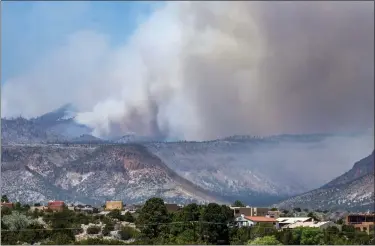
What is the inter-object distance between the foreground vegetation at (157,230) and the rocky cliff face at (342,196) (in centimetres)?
4107

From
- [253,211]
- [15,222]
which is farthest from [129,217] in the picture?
[253,211]

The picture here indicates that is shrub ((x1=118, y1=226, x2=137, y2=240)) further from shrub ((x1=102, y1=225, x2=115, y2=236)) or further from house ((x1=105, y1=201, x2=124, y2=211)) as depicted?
house ((x1=105, y1=201, x2=124, y2=211))

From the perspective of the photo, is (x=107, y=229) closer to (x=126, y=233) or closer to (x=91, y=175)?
(x=126, y=233)

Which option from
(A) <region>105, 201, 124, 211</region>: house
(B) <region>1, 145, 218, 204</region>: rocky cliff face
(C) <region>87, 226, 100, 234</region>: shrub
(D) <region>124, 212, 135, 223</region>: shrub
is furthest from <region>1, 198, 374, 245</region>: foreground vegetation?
(A) <region>105, 201, 124, 211</region>: house

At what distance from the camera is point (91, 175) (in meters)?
72.8

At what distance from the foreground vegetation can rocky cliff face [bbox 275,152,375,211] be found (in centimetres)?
4107

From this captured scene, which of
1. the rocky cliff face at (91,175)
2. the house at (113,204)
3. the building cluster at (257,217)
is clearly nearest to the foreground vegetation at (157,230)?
the building cluster at (257,217)

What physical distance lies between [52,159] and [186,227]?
32.0m

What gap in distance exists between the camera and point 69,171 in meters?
69.8

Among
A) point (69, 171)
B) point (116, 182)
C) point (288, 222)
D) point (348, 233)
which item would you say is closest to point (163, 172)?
point (116, 182)

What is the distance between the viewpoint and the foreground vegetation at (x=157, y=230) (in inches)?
1373

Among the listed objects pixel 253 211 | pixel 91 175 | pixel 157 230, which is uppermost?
pixel 91 175

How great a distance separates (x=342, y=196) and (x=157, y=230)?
5778 centimetres

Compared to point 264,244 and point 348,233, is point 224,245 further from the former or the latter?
point 348,233
